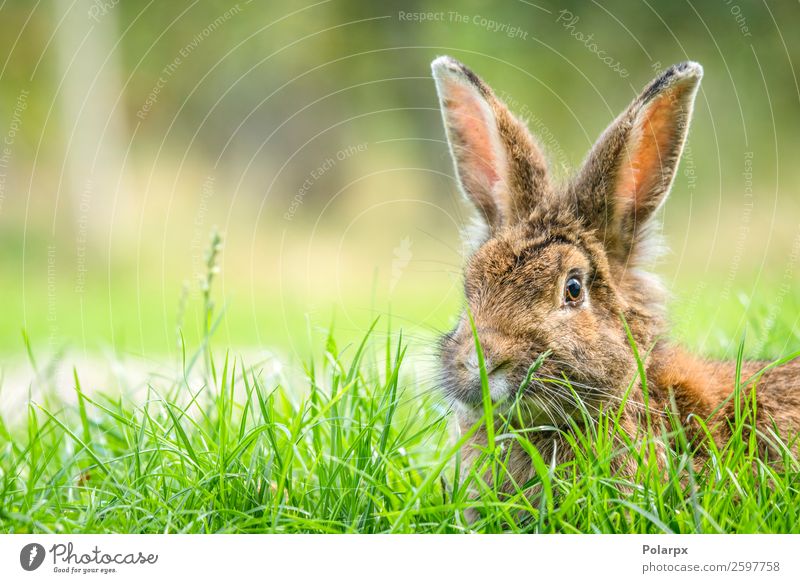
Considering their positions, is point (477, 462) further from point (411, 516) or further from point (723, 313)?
point (723, 313)

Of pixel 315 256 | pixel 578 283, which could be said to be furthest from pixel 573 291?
pixel 315 256

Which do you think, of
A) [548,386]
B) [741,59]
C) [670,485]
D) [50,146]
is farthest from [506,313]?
[50,146]

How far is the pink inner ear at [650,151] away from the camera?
10.0ft

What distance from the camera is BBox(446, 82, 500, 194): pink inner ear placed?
3354mm

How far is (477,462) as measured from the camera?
2564mm

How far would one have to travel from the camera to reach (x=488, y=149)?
134 inches

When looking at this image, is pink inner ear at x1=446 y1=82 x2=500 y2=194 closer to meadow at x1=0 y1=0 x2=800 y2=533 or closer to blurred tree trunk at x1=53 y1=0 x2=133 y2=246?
meadow at x1=0 y1=0 x2=800 y2=533

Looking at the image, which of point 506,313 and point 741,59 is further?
point 741,59

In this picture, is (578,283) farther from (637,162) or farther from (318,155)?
(318,155)

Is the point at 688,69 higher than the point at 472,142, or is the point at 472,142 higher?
the point at 688,69

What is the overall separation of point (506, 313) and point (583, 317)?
10.6 inches

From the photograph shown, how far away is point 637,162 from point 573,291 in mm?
572

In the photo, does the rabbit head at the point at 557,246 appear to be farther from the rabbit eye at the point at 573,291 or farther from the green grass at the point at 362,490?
the green grass at the point at 362,490

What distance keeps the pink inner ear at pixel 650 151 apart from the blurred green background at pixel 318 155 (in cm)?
45
